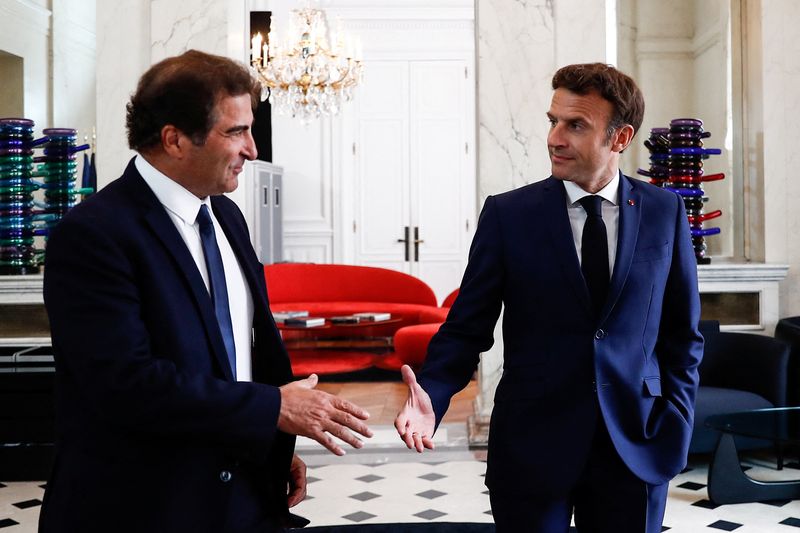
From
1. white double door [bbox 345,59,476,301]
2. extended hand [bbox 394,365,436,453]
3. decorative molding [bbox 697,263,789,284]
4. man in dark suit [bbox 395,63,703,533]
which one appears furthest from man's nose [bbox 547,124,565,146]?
white double door [bbox 345,59,476,301]

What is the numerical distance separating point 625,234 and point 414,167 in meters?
9.65

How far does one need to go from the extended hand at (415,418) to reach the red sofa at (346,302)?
6.56m

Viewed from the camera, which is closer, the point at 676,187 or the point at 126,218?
the point at 126,218

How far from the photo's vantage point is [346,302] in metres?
10.2

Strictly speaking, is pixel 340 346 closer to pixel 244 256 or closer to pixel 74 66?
pixel 74 66

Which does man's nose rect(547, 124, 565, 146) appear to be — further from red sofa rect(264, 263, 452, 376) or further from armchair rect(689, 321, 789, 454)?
red sofa rect(264, 263, 452, 376)

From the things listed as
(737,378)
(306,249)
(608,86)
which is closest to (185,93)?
(608,86)

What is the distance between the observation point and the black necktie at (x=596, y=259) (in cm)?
221

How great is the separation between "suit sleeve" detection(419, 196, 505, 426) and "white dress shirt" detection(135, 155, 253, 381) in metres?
0.50

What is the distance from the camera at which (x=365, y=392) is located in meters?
7.66

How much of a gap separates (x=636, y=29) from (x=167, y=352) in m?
6.96

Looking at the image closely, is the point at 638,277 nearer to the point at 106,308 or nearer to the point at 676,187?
the point at 106,308

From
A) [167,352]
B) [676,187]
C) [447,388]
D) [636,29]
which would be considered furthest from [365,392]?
[167,352]

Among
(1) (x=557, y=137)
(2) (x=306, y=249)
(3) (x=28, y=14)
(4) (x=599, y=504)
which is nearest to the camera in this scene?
(4) (x=599, y=504)
